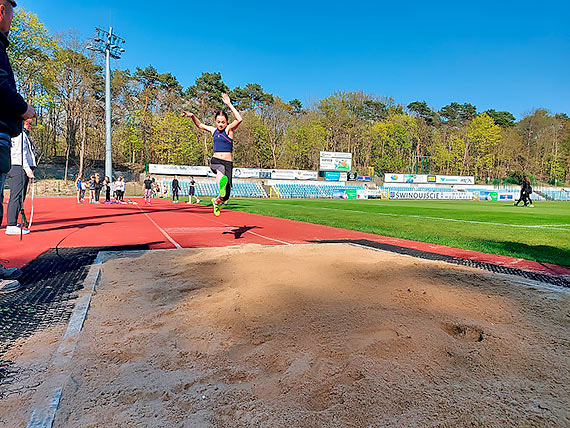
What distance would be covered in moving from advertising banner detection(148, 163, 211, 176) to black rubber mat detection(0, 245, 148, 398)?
40.3 metres

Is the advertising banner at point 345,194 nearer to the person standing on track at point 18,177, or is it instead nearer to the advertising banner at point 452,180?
the advertising banner at point 452,180

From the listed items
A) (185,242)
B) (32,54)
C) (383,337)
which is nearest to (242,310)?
(383,337)

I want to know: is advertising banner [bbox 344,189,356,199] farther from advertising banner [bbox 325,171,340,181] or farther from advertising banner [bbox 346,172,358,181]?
advertising banner [bbox 346,172,358,181]

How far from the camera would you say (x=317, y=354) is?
227cm

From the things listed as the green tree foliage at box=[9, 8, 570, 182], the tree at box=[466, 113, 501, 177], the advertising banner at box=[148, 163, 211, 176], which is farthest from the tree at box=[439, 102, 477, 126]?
the advertising banner at box=[148, 163, 211, 176]

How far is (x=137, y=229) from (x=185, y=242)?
9.70ft

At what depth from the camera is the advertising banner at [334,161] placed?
5425 cm

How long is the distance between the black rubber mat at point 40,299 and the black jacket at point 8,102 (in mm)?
1771

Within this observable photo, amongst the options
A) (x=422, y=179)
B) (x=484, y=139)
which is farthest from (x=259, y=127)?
(x=484, y=139)

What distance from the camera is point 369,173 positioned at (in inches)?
2815

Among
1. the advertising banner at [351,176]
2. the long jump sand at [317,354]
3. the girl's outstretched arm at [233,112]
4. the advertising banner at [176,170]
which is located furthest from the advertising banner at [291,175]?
the long jump sand at [317,354]

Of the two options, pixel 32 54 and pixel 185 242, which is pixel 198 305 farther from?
pixel 32 54

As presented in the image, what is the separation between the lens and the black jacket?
3.41m

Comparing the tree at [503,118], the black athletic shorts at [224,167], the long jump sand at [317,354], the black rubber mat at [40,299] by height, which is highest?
the tree at [503,118]
